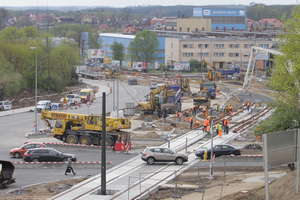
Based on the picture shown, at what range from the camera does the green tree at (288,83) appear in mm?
36125

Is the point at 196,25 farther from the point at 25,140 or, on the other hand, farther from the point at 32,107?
the point at 25,140

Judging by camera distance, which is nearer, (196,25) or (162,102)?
Result: (162,102)

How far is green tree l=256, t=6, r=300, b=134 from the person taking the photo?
119 ft

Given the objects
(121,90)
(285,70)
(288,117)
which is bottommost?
(121,90)

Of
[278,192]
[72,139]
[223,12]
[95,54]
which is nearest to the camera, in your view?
[278,192]

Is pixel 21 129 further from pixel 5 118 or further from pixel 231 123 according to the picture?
pixel 231 123

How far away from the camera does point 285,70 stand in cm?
3672

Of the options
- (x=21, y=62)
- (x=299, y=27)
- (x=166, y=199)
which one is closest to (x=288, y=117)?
(x=299, y=27)

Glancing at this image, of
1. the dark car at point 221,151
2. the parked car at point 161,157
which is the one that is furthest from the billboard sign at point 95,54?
the parked car at point 161,157

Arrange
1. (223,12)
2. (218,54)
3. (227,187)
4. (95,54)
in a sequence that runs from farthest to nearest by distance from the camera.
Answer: (223,12), (95,54), (218,54), (227,187)

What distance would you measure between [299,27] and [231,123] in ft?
86.0

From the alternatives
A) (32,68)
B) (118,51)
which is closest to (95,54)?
(118,51)

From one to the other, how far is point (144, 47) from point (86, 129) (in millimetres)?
95834

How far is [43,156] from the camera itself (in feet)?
134
